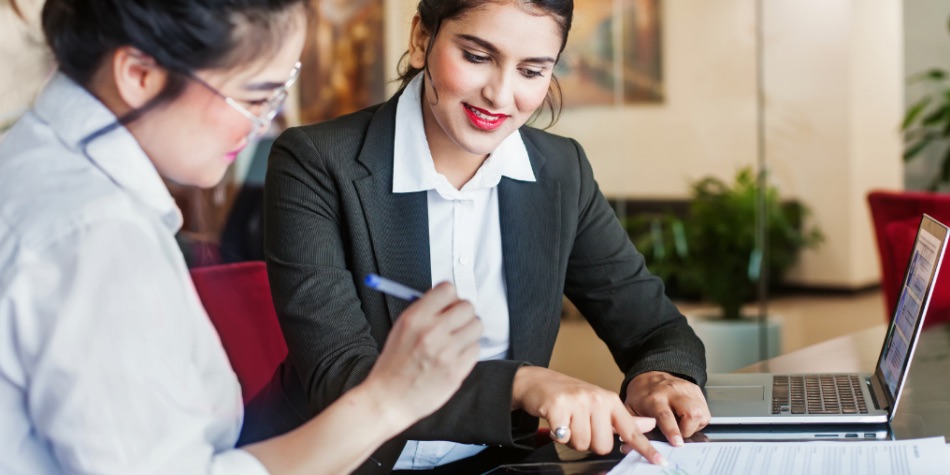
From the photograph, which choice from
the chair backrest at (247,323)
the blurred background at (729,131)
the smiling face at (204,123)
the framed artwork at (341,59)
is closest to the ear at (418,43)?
the chair backrest at (247,323)

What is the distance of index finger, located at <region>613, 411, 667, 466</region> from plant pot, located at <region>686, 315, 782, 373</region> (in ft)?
11.3

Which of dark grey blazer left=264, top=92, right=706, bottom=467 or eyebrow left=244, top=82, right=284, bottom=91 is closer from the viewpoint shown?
eyebrow left=244, top=82, right=284, bottom=91

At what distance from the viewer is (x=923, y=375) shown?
6.28 feet

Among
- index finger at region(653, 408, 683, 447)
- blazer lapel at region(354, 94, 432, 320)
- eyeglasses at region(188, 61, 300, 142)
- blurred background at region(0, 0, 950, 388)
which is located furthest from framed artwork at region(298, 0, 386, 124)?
eyeglasses at region(188, 61, 300, 142)

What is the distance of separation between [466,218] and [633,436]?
567 mm

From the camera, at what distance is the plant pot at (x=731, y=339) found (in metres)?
4.84

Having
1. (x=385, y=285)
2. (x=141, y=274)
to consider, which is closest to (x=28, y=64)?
(x=141, y=274)

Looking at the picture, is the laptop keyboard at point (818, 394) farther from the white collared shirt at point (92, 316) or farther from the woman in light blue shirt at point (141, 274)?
the white collared shirt at point (92, 316)

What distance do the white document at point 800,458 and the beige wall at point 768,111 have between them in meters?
4.04

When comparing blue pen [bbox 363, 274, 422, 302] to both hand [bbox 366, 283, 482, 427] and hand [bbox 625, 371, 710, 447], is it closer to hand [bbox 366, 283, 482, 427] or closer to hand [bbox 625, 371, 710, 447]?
hand [bbox 366, 283, 482, 427]

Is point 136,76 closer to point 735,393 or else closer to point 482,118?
point 482,118

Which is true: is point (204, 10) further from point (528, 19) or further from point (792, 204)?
point (792, 204)

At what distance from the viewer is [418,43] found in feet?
5.82

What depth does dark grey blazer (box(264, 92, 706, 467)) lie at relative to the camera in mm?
1488
